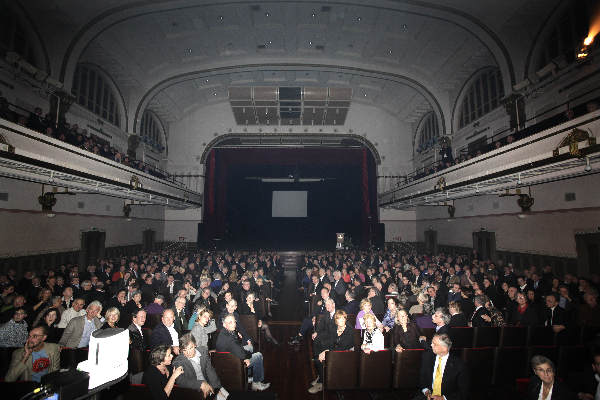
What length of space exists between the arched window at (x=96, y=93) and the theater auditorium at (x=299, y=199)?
100 millimetres

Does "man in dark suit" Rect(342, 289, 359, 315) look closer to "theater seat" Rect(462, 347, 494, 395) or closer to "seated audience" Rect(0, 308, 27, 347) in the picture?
"theater seat" Rect(462, 347, 494, 395)

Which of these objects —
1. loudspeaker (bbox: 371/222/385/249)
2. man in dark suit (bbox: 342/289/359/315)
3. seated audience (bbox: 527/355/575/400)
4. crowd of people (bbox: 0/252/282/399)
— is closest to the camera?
seated audience (bbox: 527/355/575/400)

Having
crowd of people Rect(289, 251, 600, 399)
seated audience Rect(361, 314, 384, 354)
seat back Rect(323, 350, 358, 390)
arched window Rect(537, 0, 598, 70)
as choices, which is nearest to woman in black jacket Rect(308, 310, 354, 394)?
crowd of people Rect(289, 251, 600, 399)

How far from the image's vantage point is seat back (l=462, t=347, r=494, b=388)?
15.6 feet

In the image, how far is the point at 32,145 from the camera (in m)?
7.92

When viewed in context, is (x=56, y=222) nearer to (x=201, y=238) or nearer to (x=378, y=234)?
(x=201, y=238)

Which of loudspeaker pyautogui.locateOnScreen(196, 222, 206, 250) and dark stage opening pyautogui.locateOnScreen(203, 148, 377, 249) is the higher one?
dark stage opening pyautogui.locateOnScreen(203, 148, 377, 249)

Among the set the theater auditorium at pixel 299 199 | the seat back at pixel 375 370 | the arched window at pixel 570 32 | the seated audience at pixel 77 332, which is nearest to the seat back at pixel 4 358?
the theater auditorium at pixel 299 199

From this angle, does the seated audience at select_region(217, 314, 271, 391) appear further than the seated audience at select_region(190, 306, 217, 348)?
No

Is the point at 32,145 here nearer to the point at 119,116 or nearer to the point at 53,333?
the point at 53,333

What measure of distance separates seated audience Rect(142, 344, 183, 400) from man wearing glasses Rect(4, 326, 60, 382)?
1.54m

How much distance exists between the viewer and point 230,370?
439cm

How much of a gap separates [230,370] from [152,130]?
20712 mm

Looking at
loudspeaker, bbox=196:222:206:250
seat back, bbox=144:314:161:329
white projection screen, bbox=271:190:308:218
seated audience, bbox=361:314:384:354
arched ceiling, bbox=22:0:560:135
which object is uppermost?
arched ceiling, bbox=22:0:560:135
